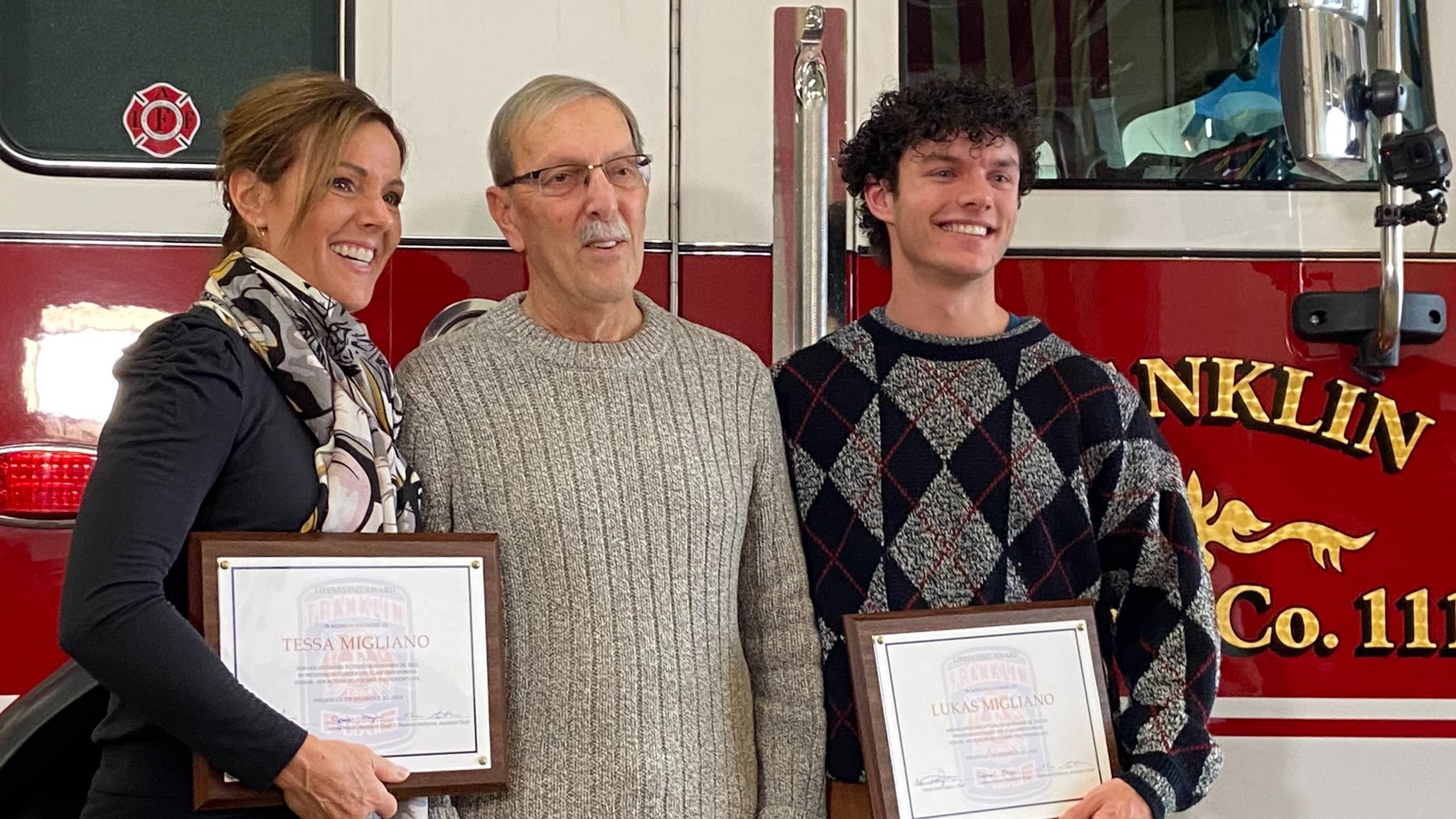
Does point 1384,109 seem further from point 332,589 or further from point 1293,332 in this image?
point 332,589

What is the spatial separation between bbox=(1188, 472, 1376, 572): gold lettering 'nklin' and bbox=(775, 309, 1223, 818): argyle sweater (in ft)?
1.24

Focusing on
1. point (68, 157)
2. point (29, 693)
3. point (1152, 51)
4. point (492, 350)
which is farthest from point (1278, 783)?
point (68, 157)

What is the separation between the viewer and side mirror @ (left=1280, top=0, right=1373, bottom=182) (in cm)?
216

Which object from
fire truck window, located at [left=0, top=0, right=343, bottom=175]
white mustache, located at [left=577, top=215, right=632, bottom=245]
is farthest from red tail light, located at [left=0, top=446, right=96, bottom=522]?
white mustache, located at [left=577, top=215, right=632, bottom=245]

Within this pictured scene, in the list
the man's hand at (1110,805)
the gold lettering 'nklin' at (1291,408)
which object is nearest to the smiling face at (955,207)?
the gold lettering 'nklin' at (1291,408)

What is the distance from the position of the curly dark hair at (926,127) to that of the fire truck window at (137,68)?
2.95 feet

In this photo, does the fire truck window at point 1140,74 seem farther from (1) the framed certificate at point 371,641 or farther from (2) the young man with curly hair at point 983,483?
(1) the framed certificate at point 371,641

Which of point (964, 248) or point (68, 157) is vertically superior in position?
point (68, 157)

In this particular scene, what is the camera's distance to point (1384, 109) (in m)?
2.24

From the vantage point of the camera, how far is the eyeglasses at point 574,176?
6.61 feet

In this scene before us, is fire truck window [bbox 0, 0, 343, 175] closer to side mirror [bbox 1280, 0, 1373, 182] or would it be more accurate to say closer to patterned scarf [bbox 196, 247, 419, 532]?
patterned scarf [bbox 196, 247, 419, 532]

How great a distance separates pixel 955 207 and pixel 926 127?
0.13 m

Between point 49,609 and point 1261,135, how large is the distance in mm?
2172

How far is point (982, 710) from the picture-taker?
6.35ft
